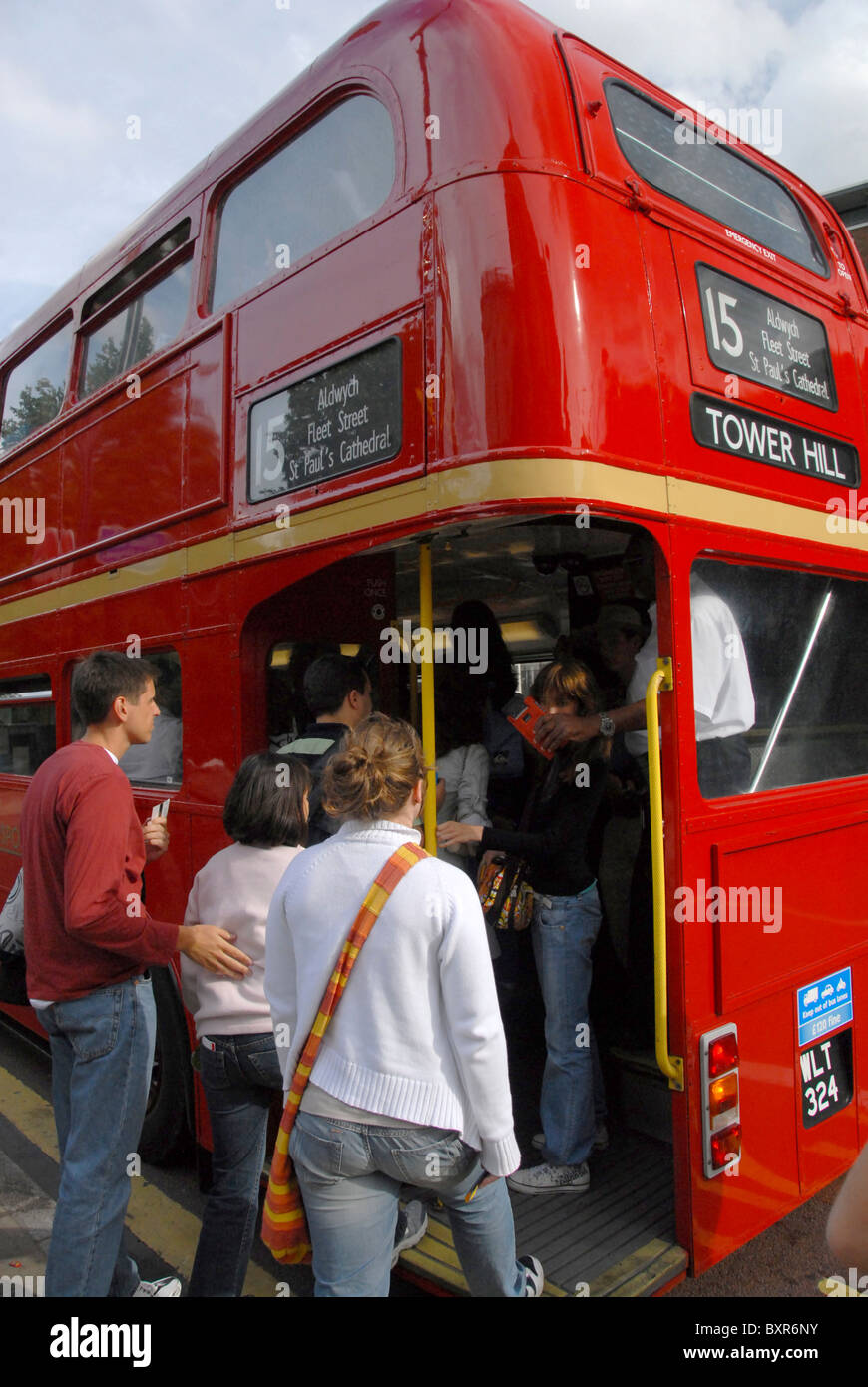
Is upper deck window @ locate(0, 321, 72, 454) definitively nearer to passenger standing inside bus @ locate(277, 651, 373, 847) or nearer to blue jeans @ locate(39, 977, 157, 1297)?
passenger standing inside bus @ locate(277, 651, 373, 847)

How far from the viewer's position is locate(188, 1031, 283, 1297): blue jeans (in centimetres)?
261

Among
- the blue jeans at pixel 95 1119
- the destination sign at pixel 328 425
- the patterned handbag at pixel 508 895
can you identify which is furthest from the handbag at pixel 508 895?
the destination sign at pixel 328 425

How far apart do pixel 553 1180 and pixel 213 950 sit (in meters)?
1.46

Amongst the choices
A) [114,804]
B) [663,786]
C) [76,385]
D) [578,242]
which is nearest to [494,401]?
[578,242]

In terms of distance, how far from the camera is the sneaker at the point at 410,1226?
2773 mm

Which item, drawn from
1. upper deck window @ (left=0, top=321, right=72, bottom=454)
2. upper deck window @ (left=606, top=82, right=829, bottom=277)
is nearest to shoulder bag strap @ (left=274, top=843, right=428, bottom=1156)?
upper deck window @ (left=606, top=82, right=829, bottom=277)

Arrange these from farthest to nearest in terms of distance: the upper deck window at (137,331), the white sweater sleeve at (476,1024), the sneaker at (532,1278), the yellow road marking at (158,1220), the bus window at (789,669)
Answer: the upper deck window at (137,331), the yellow road marking at (158,1220), the bus window at (789,669), the sneaker at (532,1278), the white sweater sleeve at (476,1024)

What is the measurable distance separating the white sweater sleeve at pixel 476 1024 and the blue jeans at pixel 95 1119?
1.17 m

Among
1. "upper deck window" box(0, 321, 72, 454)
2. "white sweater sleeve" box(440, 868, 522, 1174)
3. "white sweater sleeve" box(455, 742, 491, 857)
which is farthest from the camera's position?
"upper deck window" box(0, 321, 72, 454)

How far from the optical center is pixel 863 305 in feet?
12.6

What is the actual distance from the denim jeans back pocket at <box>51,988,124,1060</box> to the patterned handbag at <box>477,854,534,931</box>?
4.40 feet

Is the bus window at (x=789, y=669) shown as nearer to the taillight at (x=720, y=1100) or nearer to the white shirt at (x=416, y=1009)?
the taillight at (x=720, y=1100)
